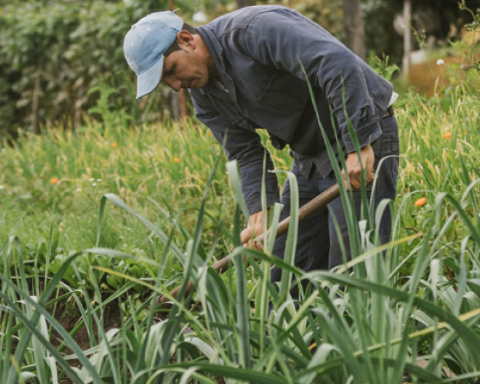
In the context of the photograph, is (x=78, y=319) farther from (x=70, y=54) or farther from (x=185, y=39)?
(x=70, y=54)

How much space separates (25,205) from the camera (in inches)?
189

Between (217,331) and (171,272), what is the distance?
58.1 inches

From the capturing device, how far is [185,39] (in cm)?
236

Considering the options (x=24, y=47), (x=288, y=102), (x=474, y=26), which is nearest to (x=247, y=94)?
(x=288, y=102)

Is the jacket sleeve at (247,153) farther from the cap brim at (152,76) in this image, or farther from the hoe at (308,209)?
the hoe at (308,209)

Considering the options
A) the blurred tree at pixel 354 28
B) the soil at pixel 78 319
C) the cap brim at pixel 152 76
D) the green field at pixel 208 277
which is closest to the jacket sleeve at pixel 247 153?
the green field at pixel 208 277

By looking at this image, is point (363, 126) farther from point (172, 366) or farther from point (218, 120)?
point (172, 366)

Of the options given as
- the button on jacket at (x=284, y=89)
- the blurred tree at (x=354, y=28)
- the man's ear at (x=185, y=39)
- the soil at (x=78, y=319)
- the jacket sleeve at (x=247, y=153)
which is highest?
the man's ear at (x=185, y=39)

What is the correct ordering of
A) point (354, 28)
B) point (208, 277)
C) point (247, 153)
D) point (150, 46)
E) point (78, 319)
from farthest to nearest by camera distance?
point (354, 28) → point (78, 319) → point (247, 153) → point (150, 46) → point (208, 277)

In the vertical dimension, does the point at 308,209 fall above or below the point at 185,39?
below

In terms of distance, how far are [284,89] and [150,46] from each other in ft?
1.74

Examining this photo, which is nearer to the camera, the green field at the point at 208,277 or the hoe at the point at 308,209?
the green field at the point at 208,277

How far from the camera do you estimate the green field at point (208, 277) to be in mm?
1386

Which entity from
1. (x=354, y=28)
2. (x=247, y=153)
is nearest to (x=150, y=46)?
(x=247, y=153)
